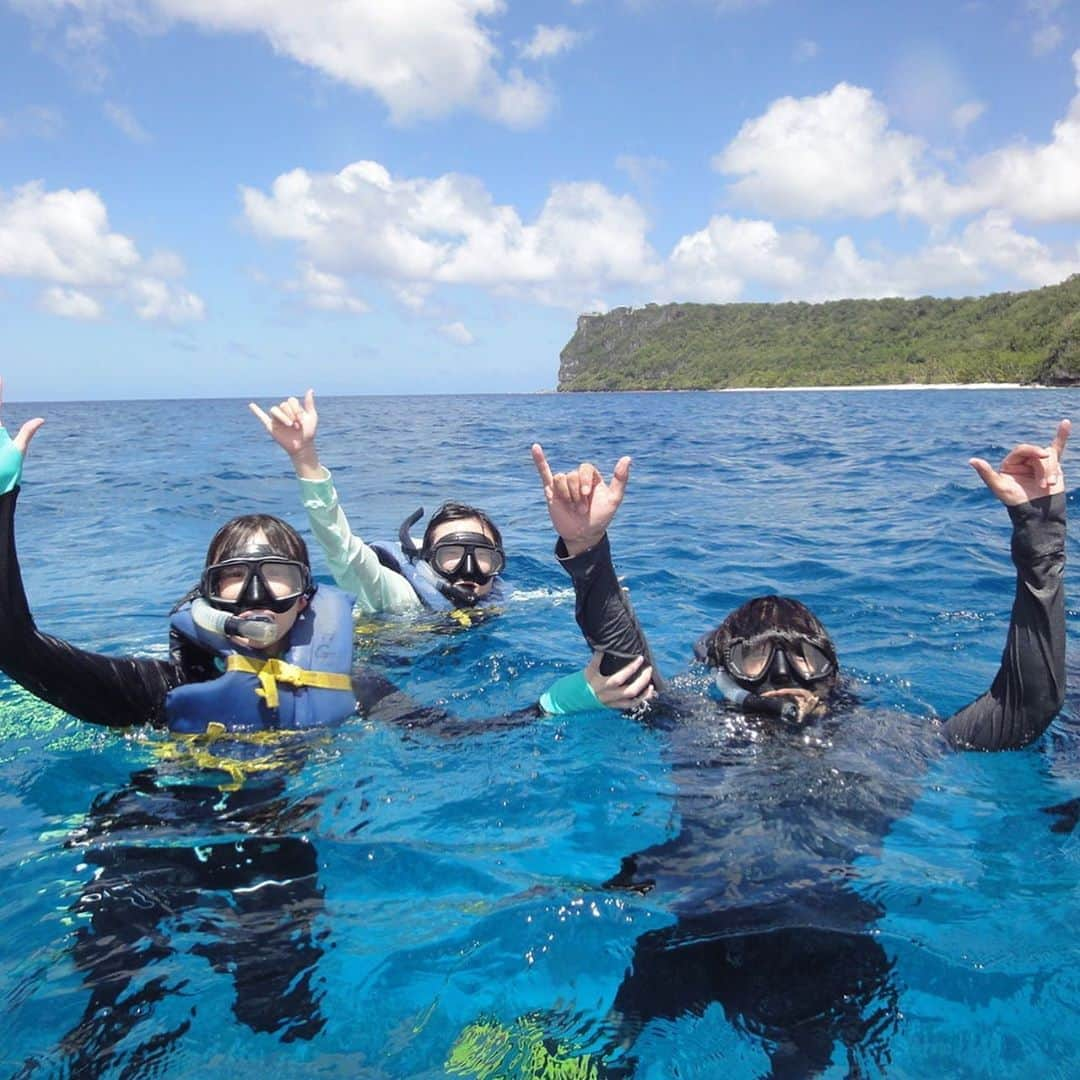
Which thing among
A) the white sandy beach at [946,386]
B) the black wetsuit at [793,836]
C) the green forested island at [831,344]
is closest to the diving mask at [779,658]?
the black wetsuit at [793,836]

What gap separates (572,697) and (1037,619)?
163cm

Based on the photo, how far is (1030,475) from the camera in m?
2.82

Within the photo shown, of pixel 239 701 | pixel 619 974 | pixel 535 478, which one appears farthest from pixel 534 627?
pixel 535 478

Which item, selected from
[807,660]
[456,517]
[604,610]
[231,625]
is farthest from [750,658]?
[456,517]

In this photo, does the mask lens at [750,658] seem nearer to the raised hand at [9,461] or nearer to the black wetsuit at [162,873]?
the black wetsuit at [162,873]

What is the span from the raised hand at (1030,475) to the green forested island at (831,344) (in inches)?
2515

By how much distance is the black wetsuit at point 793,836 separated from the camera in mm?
2205

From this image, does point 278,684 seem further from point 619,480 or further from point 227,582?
A: point 619,480

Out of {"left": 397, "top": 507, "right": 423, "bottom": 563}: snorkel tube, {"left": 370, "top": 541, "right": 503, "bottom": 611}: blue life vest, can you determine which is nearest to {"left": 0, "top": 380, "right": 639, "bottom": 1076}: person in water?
{"left": 370, "top": 541, "right": 503, "bottom": 611}: blue life vest

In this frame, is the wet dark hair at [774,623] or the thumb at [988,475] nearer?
the thumb at [988,475]

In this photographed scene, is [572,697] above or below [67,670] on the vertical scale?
below

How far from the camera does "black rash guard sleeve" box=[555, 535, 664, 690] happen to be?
2852mm

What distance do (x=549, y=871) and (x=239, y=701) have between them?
1482 mm

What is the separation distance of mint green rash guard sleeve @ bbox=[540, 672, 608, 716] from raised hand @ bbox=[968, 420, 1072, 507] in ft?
5.09
